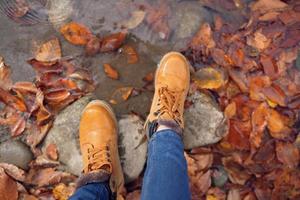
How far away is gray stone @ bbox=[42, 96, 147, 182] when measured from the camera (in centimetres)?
192

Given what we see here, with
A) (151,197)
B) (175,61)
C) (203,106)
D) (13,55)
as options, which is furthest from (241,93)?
(13,55)

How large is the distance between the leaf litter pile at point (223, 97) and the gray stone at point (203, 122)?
32mm

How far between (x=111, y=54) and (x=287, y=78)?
0.91 m

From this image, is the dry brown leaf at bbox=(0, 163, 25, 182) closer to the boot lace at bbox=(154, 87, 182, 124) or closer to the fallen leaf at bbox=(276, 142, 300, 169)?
the boot lace at bbox=(154, 87, 182, 124)

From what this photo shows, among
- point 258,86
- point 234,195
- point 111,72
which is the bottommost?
point 234,195

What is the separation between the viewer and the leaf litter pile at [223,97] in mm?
1872

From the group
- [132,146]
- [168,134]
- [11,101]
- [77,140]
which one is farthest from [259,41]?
[11,101]

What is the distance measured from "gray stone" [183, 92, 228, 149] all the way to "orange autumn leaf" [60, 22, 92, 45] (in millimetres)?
635

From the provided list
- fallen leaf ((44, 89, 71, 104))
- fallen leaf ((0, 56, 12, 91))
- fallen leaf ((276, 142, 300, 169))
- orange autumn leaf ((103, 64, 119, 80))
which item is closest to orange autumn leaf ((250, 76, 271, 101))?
fallen leaf ((276, 142, 300, 169))

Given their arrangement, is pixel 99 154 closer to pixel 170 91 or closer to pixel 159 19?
pixel 170 91

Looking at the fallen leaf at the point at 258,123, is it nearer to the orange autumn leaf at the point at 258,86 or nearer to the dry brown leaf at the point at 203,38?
the orange autumn leaf at the point at 258,86

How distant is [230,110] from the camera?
1.96m

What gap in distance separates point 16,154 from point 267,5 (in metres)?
1.49

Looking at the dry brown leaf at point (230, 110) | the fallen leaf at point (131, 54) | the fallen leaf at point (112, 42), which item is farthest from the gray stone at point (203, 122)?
the fallen leaf at point (112, 42)
